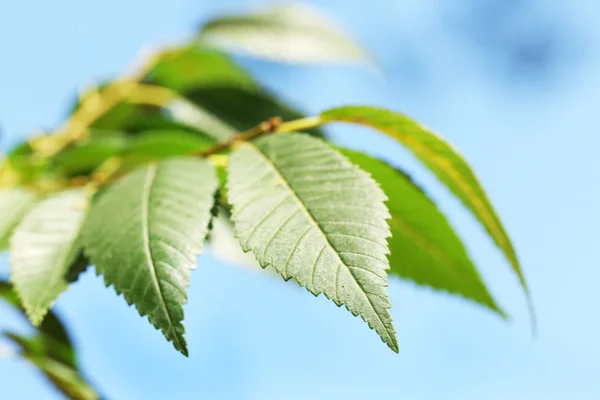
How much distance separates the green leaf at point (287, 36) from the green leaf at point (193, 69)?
56mm

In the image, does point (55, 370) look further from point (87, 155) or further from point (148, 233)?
point (148, 233)

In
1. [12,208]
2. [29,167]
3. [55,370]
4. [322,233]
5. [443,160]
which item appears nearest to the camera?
[322,233]

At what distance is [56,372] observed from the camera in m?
1.11

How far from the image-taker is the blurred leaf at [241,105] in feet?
4.71

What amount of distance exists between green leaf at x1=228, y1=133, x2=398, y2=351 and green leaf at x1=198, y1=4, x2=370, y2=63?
0.67 m

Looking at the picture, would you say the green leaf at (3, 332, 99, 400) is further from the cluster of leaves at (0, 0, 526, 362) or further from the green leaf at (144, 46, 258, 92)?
the green leaf at (144, 46, 258, 92)

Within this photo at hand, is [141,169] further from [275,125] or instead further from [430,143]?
[430,143]

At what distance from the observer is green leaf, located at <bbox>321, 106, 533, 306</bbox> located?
2.54 feet

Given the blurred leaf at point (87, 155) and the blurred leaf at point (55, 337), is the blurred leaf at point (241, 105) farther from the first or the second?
the blurred leaf at point (55, 337)

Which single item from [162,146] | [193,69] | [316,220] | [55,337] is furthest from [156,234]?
[193,69]

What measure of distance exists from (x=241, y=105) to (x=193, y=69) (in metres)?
0.20

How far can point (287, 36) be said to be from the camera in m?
1.48

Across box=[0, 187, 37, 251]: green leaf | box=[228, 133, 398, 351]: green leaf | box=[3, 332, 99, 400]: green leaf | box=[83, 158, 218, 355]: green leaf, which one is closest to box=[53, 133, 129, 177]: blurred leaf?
box=[0, 187, 37, 251]: green leaf

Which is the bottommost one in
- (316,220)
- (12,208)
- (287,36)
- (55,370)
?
(55,370)
